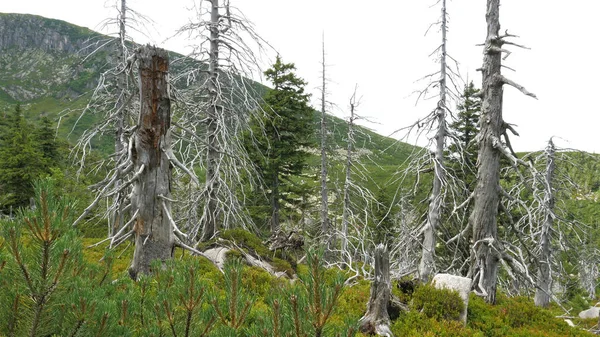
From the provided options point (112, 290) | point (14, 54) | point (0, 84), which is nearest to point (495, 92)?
point (112, 290)

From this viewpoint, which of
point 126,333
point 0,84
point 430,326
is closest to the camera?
point 126,333

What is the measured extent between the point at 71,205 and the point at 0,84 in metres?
194

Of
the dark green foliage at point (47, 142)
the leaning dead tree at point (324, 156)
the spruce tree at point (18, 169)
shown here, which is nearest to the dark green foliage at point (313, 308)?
the leaning dead tree at point (324, 156)

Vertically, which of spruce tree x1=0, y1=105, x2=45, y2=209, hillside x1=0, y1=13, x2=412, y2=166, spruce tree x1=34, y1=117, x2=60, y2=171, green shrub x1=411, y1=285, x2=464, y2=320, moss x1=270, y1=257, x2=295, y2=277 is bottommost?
moss x1=270, y1=257, x2=295, y2=277

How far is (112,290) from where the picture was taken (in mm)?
3025

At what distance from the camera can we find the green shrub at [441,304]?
655cm

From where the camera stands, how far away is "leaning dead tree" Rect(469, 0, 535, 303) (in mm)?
7230

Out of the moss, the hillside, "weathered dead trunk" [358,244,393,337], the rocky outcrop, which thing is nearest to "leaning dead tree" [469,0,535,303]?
the rocky outcrop

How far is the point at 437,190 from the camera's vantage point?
973 cm

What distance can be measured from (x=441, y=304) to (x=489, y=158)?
3.33 m

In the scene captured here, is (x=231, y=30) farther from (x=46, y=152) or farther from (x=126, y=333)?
(x=46, y=152)

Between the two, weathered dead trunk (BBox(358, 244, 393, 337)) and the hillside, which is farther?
the hillside

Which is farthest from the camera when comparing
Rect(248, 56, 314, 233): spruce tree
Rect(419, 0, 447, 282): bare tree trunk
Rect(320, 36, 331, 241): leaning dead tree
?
Rect(248, 56, 314, 233): spruce tree

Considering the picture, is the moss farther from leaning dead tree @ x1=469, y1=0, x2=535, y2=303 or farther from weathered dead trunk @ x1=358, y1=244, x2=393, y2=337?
leaning dead tree @ x1=469, y1=0, x2=535, y2=303
